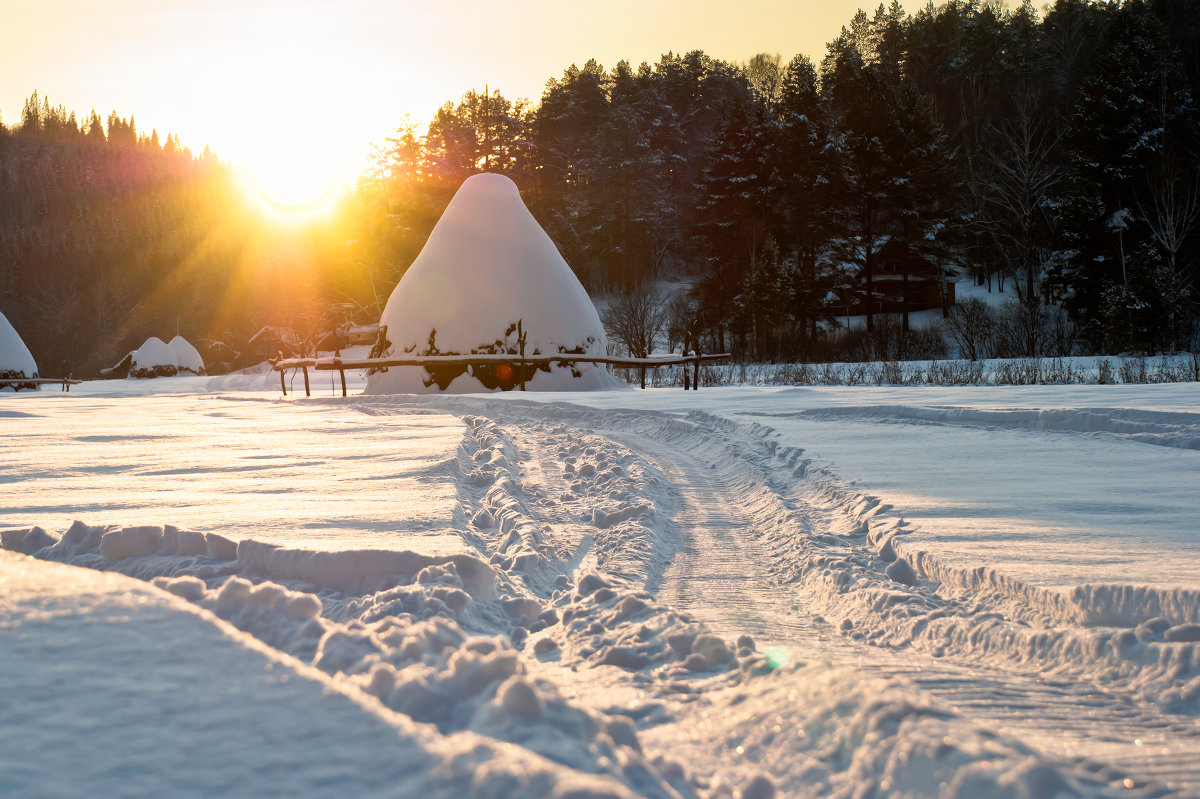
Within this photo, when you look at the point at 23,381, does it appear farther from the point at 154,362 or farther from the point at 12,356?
the point at 154,362

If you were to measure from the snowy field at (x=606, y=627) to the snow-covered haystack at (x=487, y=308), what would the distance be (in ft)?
35.2

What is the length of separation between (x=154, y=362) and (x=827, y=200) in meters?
29.9

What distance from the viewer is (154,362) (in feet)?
110

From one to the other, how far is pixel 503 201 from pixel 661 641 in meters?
17.3

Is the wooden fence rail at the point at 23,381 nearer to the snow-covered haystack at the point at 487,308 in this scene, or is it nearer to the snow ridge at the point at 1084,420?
the snow-covered haystack at the point at 487,308

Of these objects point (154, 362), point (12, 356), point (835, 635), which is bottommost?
point (835, 635)

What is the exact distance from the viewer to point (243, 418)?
11398 mm

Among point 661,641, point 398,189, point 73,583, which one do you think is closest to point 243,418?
point 73,583

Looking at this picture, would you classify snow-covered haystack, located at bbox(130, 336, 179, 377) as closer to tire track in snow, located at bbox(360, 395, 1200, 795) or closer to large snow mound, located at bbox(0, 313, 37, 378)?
large snow mound, located at bbox(0, 313, 37, 378)

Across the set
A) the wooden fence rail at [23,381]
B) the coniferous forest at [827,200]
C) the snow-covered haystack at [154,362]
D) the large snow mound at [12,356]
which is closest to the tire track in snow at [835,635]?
the coniferous forest at [827,200]

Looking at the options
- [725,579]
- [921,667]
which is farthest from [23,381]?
[921,667]

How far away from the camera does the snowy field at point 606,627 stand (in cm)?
177

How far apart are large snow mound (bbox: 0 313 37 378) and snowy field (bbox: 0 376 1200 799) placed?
1000 inches

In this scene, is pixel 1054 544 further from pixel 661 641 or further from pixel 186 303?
pixel 186 303
